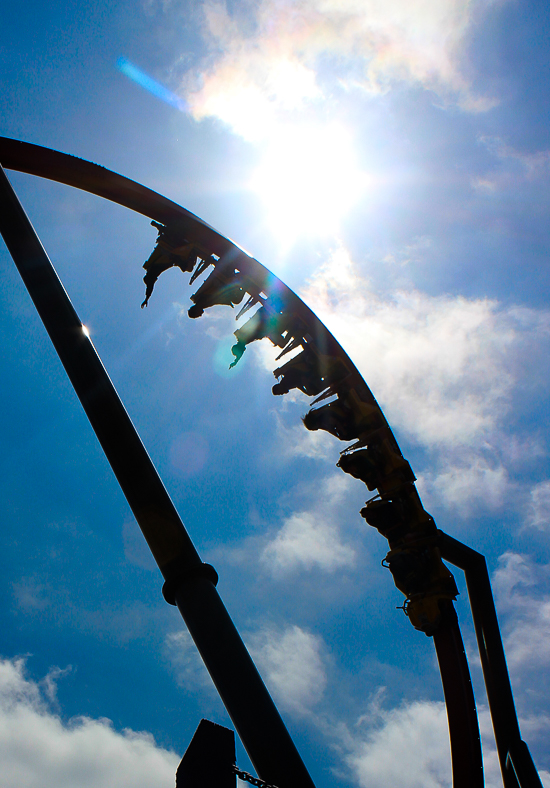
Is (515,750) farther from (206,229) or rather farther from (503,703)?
(206,229)

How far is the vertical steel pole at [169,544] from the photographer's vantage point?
131 inches

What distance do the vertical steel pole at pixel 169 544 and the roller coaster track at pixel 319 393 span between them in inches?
0.9

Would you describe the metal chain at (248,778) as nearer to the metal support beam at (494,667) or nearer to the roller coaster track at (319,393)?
the roller coaster track at (319,393)

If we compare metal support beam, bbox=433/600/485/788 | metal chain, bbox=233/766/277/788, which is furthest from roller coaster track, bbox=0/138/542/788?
metal chain, bbox=233/766/277/788

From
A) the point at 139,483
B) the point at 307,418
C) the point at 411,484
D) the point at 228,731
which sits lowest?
the point at 228,731

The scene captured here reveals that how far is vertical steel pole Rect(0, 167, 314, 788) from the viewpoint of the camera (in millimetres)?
3340

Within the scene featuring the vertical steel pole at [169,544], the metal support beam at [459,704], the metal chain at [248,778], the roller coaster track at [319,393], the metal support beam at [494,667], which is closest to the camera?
the metal chain at [248,778]

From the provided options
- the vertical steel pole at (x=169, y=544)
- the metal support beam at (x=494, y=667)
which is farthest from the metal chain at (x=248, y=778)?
the metal support beam at (x=494, y=667)

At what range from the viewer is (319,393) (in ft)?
38.3

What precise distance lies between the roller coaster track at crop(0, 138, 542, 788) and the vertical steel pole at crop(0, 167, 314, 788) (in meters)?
0.02

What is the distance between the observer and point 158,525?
4035 mm

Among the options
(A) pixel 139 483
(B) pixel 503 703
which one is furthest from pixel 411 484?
(A) pixel 139 483

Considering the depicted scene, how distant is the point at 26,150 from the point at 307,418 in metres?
8.20

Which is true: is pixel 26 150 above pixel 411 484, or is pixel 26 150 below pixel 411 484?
above
